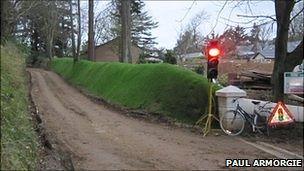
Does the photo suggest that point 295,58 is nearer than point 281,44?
No

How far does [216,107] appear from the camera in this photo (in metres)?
14.7

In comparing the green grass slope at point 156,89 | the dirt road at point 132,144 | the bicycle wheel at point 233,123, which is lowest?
the dirt road at point 132,144

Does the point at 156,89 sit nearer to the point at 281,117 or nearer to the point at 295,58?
the point at 295,58

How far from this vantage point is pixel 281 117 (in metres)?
12.9

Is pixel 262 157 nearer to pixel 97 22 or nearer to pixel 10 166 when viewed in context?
pixel 10 166

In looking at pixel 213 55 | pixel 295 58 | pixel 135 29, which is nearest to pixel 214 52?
pixel 213 55

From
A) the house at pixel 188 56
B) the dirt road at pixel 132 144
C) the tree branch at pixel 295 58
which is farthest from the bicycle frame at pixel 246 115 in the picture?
the house at pixel 188 56

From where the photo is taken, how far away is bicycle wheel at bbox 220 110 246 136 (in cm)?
1358

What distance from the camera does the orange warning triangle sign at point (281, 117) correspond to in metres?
12.8

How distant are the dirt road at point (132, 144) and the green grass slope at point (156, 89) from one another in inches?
43.7

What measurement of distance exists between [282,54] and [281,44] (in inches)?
14.2

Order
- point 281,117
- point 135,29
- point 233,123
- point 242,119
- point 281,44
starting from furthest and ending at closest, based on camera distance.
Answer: point 135,29 < point 281,44 < point 233,123 < point 242,119 < point 281,117

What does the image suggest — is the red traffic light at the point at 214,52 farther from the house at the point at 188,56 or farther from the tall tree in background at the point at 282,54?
the house at the point at 188,56

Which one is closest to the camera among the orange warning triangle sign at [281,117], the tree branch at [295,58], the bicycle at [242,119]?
the orange warning triangle sign at [281,117]
